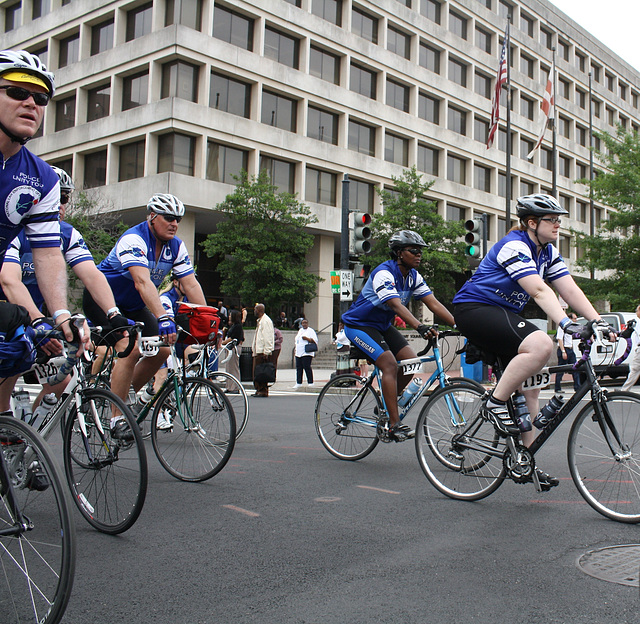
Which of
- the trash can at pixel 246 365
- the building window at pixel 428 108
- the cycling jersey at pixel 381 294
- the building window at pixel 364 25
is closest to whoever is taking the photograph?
the cycling jersey at pixel 381 294

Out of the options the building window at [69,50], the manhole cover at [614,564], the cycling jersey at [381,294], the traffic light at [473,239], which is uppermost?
the building window at [69,50]

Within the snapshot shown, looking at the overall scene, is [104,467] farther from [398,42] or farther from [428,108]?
[428,108]

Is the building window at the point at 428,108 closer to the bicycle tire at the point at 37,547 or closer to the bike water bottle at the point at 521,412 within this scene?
the bike water bottle at the point at 521,412

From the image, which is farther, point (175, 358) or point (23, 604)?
point (175, 358)

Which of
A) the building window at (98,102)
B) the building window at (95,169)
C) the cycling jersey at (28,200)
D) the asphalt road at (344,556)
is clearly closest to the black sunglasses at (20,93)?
the cycling jersey at (28,200)

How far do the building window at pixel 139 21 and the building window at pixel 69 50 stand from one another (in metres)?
3.93

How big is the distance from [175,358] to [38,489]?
2.90 meters

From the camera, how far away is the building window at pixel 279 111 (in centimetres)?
3647

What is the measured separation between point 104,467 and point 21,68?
2088 millimetres

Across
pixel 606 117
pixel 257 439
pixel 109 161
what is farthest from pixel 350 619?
pixel 606 117

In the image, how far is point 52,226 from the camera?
317 cm

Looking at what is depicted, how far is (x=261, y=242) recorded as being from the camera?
31.8 meters

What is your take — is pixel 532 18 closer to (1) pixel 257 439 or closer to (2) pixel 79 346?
(1) pixel 257 439

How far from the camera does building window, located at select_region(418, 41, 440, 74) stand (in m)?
46.1
